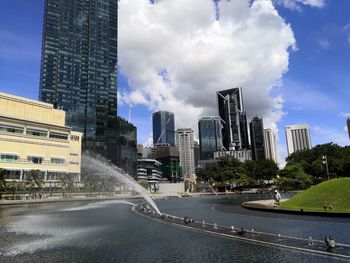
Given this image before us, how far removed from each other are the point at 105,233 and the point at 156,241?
248 inches

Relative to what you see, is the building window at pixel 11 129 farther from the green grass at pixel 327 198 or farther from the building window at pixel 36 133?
the green grass at pixel 327 198

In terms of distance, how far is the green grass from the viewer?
35062mm

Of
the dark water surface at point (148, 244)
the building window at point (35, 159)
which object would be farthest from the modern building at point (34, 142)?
the dark water surface at point (148, 244)

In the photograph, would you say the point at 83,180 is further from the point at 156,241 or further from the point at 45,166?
the point at 156,241

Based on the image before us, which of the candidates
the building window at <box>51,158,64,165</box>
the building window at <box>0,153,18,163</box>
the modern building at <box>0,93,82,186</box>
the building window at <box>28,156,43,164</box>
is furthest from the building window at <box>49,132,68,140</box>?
the building window at <box>0,153,18,163</box>

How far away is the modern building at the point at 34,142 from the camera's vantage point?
10381cm

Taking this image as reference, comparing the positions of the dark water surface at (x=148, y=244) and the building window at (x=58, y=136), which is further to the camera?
the building window at (x=58, y=136)

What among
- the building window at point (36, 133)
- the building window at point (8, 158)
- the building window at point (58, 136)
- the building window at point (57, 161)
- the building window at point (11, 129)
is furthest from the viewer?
the building window at point (58, 136)

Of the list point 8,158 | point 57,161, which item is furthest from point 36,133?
point 8,158

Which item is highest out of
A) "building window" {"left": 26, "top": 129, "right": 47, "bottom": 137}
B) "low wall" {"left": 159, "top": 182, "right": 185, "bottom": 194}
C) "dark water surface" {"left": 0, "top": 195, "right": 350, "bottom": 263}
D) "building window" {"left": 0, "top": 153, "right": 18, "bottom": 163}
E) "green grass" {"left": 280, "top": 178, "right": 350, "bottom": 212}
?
"building window" {"left": 26, "top": 129, "right": 47, "bottom": 137}

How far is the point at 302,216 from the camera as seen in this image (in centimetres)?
3422

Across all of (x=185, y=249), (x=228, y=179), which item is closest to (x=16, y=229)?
(x=185, y=249)

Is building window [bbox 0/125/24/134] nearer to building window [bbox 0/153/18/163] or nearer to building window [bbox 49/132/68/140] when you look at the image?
building window [bbox 0/153/18/163]

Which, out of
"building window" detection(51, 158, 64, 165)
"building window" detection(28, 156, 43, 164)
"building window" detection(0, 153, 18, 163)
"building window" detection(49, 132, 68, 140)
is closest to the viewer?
"building window" detection(0, 153, 18, 163)
